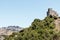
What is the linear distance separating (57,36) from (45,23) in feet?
42.7

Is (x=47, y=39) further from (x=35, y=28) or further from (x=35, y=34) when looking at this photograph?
(x=35, y=28)

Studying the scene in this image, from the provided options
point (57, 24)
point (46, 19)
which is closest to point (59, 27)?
point (57, 24)

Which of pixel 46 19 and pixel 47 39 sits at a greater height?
pixel 46 19

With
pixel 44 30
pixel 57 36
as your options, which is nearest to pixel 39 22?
pixel 44 30

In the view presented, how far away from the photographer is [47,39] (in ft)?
209

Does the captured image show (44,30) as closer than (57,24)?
Yes

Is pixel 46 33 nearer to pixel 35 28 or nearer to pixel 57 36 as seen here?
pixel 57 36

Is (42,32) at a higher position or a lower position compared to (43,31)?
lower

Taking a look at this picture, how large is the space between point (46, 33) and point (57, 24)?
10.6 meters

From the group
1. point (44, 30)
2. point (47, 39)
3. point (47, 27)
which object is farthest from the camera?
point (47, 27)

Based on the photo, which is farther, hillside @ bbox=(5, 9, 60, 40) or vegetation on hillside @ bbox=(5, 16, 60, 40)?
hillside @ bbox=(5, 9, 60, 40)

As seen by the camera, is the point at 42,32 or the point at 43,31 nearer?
the point at 42,32

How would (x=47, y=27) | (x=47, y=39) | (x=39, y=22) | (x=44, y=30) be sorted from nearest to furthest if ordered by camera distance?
(x=47, y=39), (x=44, y=30), (x=47, y=27), (x=39, y=22)

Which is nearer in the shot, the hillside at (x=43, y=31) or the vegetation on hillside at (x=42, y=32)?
the vegetation on hillside at (x=42, y=32)
